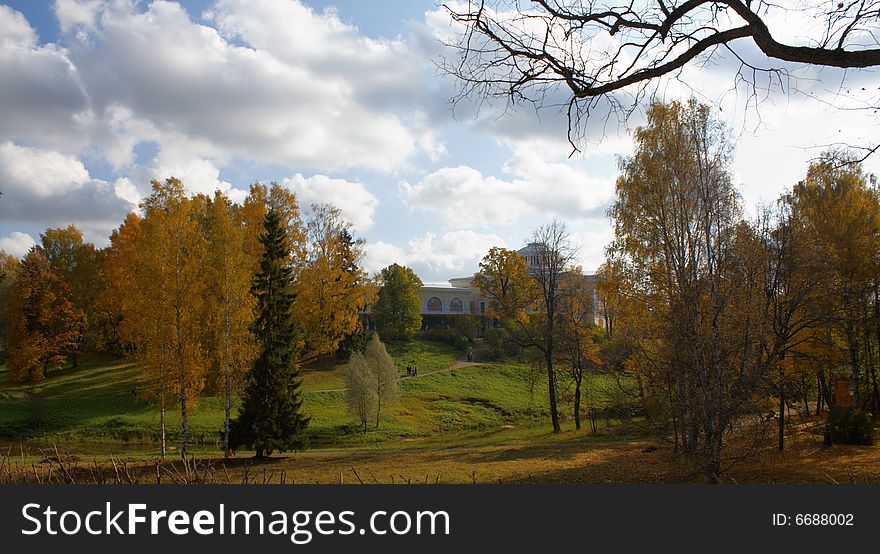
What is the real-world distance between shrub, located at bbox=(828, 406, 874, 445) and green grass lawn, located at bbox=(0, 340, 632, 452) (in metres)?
12.3

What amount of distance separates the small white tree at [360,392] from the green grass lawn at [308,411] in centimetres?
119

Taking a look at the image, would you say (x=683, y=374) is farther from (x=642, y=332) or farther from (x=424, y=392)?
(x=424, y=392)

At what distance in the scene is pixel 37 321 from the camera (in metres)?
34.4

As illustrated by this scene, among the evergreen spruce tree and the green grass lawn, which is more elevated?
the evergreen spruce tree

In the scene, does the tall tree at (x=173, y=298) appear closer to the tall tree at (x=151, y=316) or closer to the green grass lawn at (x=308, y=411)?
the tall tree at (x=151, y=316)

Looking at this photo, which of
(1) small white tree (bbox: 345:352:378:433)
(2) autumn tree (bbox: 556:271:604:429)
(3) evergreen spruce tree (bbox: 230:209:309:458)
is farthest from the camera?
(1) small white tree (bbox: 345:352:378:433)

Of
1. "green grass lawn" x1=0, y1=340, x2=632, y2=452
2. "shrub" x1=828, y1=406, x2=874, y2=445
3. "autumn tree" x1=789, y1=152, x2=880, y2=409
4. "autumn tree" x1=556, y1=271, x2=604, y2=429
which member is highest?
"autumn tree" x1=789, y1=152, x2=880, y2=409

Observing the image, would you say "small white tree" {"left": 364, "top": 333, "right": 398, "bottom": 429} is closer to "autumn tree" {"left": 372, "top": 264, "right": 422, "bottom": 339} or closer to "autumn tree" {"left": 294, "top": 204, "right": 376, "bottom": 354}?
"autumn tree" {"left": 294, "top": 204, "right": 376, "bottom": 354}

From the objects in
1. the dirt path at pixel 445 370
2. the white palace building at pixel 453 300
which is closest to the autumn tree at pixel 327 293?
the dirt path at pixel 445 370

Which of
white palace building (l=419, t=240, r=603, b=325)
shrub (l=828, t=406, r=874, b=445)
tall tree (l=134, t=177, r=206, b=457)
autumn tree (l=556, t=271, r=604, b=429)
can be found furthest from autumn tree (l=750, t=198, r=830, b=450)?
white palace building (l=419, t=240, r=603, b=325)

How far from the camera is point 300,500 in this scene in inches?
191

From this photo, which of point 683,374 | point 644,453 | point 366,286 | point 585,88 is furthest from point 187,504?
point 366,286

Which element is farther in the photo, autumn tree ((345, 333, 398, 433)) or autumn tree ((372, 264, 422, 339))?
autumn tree ((372, 264, 422, 339))

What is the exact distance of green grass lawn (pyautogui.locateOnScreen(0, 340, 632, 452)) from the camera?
2841 cm
